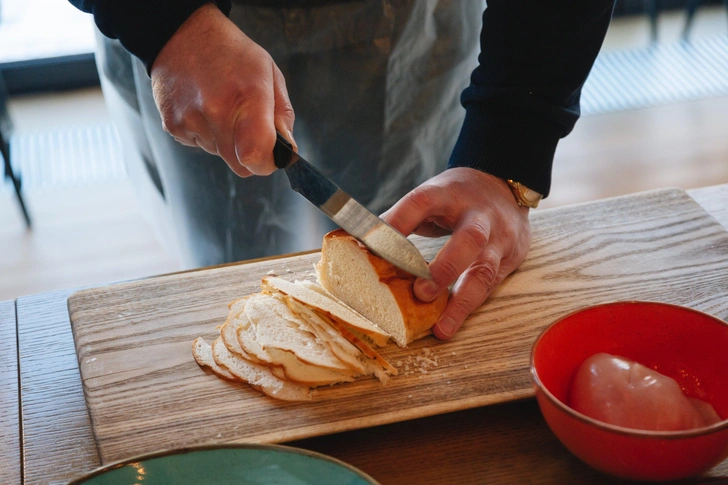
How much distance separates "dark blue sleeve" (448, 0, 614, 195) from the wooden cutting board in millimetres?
185

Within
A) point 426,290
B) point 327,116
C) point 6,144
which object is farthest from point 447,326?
point 6,144

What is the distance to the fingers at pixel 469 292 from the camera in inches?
49.0

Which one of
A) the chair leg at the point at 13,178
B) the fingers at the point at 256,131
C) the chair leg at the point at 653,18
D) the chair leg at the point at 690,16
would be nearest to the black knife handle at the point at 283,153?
the fingers at the point at 256,131

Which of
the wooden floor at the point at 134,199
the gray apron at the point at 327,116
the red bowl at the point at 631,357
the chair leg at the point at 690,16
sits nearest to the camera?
the red bowl at the point at 631,357

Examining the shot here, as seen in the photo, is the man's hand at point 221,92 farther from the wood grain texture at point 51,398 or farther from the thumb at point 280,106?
the wood grain texture at point 51,398

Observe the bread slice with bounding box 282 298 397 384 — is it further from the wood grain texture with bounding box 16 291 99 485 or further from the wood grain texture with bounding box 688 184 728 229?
the wood grain texture with bounding box 688 184 728 229

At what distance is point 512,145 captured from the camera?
144cm

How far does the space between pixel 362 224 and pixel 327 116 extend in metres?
0.47

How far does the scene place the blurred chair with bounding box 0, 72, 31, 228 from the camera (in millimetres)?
3475

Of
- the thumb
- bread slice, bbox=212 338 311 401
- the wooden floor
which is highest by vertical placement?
the thumb

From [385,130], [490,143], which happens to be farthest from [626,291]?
[385,130]

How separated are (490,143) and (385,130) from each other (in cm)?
34

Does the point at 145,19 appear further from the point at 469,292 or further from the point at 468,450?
the point at 468,450

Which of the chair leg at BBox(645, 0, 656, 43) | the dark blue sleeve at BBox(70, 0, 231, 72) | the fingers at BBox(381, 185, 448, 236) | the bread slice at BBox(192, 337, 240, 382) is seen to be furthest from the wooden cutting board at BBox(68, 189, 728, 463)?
the chair leg at BBox(645, 0, 656, 43)
